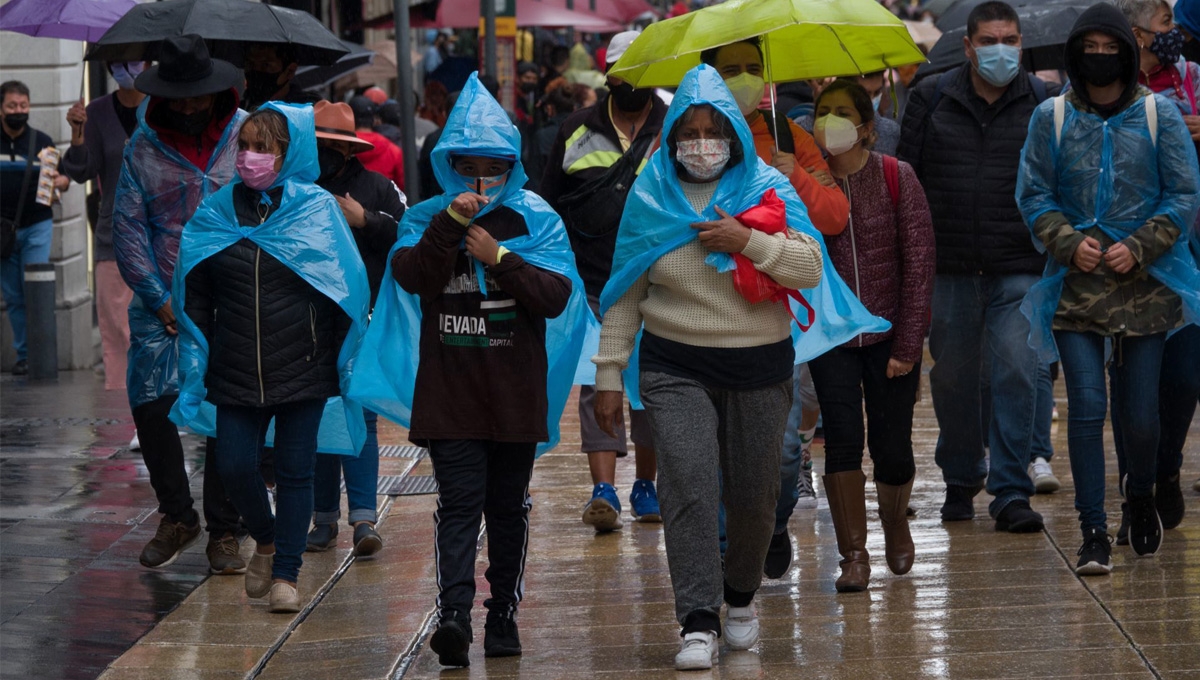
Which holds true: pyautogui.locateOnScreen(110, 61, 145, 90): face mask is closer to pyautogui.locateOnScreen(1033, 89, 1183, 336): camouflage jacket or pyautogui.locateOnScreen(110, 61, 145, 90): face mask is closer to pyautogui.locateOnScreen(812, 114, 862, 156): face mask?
pyautogui.locateOnScreen(812, 114, 862, 156): face mask

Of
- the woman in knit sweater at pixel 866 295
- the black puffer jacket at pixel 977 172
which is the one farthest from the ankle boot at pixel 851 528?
the black puffer jacket at pixel 977 172

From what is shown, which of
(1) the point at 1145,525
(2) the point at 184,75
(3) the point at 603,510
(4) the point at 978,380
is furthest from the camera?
(4) the point at 978,380

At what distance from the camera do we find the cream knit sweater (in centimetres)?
603

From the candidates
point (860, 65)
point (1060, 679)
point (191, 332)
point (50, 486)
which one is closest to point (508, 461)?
point (191, 332)

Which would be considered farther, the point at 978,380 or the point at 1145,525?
the point at 978,380

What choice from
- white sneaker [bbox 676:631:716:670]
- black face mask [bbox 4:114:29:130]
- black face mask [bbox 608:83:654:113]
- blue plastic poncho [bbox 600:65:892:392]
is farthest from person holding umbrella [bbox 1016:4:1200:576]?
black face mask [bbox 4:114:29:130]

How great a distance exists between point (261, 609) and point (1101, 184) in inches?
139

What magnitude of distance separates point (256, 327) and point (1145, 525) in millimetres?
3492

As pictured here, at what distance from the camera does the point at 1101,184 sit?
729cm

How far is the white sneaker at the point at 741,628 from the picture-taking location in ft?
20.6

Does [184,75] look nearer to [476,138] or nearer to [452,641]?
[476,138]

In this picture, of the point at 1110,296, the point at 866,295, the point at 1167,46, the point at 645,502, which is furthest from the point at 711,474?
the point at 1167,46

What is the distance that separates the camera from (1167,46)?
7.90m

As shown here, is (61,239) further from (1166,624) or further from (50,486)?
(1166,624)
